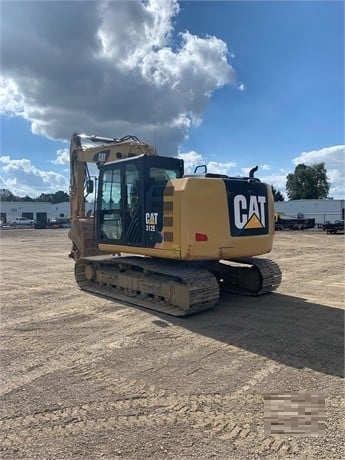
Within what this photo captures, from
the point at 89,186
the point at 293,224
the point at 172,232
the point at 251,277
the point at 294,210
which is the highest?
the point at 294,210

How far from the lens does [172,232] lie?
6934 millimetres

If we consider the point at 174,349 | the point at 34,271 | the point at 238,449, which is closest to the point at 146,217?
the point at 174,349

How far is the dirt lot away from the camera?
3189 mm

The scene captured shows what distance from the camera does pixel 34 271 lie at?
12.1 meters

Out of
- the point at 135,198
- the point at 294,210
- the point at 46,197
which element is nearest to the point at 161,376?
the point at 135,198

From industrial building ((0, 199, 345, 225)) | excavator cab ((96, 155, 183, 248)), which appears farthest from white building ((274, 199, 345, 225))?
excavator cab ((96, 155, 183, 248))

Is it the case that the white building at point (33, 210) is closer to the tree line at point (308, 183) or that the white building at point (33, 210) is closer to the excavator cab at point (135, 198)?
the tree line at point (308, 183)

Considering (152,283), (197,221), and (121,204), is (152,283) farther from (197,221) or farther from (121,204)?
(121,204)

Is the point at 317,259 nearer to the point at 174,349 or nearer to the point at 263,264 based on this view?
the point at 263,264

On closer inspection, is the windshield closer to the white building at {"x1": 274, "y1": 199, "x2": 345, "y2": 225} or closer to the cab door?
the cab door

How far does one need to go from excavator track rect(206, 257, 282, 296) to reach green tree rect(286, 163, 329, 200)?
83005 mm

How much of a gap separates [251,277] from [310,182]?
85.1 metres

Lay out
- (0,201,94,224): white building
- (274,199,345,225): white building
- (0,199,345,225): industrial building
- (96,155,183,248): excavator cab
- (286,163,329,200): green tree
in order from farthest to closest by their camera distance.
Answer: (286,163,329,200): green tree → (0,201,94,224): white building → (0,199,345,225): industrial building → (274,199,345,225): white building → (96,155,183,248): excavator cab

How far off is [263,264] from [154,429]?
5.47 metres
